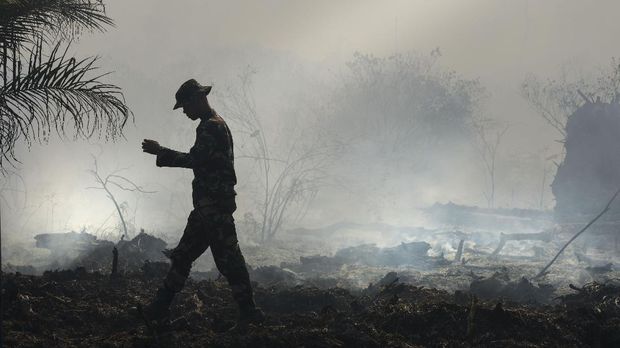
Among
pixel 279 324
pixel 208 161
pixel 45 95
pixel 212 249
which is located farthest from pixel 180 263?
pixel 45 95

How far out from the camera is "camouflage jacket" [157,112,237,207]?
5.29 metres

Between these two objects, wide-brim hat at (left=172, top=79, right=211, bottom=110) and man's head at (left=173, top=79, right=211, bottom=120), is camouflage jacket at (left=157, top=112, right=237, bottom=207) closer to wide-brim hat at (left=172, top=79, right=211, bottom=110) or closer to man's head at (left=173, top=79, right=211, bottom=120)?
man's head at (left=173, top=79, right=211, bottom=120)

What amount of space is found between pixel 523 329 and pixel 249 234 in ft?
68.1

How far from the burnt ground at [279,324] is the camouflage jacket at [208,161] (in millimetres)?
1176

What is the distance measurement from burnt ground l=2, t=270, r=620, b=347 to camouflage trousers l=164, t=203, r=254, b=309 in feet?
1.16

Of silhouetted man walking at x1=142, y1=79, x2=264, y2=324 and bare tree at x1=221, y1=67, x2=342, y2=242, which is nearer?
silhouetted man walking at x1=142, y1=79, x2=264, y2=324

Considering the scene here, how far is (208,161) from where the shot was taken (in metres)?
5.32

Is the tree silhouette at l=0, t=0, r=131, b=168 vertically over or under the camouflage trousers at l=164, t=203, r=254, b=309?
over

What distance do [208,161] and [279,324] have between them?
164 centimetres

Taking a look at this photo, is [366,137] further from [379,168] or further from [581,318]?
[581,318]

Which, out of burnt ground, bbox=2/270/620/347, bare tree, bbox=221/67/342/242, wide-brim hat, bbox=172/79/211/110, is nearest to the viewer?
burnt ground, bbox=2/270/620/347

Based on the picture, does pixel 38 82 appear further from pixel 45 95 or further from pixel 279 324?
pixel 279 324

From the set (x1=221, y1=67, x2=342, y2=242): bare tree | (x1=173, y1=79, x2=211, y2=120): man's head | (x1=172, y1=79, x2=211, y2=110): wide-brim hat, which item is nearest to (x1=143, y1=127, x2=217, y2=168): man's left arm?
(x1=173, y1=79, x2=211, y2=120): man's head

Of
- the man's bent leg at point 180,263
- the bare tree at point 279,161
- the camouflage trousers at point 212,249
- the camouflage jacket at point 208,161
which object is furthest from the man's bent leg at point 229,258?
the bare tree at point 279,161
